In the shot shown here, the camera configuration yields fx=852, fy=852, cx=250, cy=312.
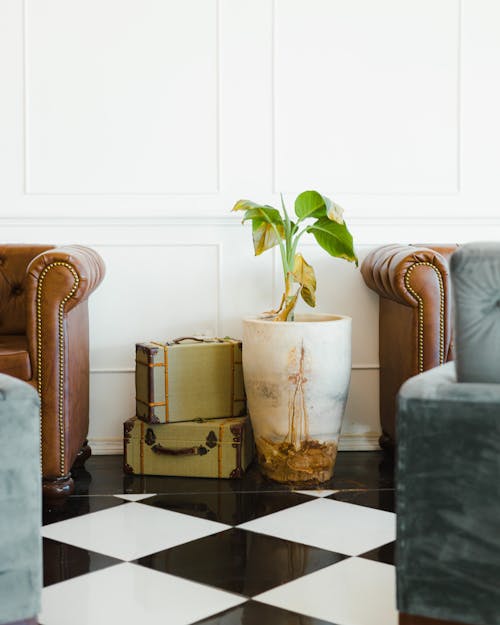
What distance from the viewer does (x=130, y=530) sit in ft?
7.70

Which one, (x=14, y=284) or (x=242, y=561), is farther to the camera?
(x=14, y=284)

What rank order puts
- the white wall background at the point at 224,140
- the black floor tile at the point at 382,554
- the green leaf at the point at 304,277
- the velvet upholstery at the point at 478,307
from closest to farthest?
the velvet upholstery at the point at 478,307, the black floor tile at the point at 382,554, the green leaf at the point at 304,277, the white wall background at the point at 224,140

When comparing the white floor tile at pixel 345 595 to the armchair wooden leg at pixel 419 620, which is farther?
Result: the white floor tile at pixel 345 595

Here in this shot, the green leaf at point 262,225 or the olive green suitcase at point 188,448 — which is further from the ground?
the green leaf at point 262,225

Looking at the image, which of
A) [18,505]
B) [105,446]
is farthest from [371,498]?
[18,505]

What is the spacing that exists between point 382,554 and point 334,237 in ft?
3.85

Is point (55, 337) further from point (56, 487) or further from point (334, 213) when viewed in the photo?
point (334, 213)

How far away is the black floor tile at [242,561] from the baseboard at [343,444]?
3.65 feet

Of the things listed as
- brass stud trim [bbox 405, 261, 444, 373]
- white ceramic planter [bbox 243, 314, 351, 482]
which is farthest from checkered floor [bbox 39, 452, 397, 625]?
brass stud trim [bbox 405, 261, 444, 373]

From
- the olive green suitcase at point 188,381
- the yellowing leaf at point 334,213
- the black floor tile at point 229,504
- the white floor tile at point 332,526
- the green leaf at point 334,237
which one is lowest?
the black floor tile at point 229,504

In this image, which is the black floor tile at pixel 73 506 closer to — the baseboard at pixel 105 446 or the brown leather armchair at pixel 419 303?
the baseboard at pixel 105 446

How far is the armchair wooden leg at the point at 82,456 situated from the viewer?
10.2 feet

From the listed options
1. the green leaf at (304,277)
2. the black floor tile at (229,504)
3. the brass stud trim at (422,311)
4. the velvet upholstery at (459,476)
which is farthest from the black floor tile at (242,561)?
the green leaf at (304,277)

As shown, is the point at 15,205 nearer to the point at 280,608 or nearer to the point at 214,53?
the point at 214,53
